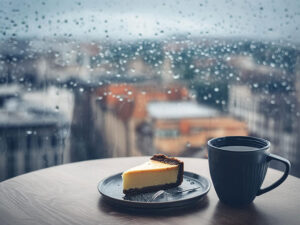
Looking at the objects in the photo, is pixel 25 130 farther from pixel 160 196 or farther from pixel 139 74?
pixel 160 196

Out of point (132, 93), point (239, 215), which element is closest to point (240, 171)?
point (239, 215)

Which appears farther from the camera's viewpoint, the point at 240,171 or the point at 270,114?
the point at 270,114

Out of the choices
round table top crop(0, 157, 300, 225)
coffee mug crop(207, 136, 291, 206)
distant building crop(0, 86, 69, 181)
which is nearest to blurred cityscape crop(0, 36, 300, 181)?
distant building crop(0, 86, 69, 181)

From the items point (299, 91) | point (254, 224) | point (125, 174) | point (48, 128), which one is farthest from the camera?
point (299, 91)

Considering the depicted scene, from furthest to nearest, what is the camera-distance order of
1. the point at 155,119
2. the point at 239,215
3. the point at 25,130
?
the point at 155,119 → the point at 25,130 → the point at 239,215

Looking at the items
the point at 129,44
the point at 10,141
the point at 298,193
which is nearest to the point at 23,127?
the point at 10,141

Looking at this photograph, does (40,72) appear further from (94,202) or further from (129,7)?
(94,202)

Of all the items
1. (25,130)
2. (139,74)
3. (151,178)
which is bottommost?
(25,130)
